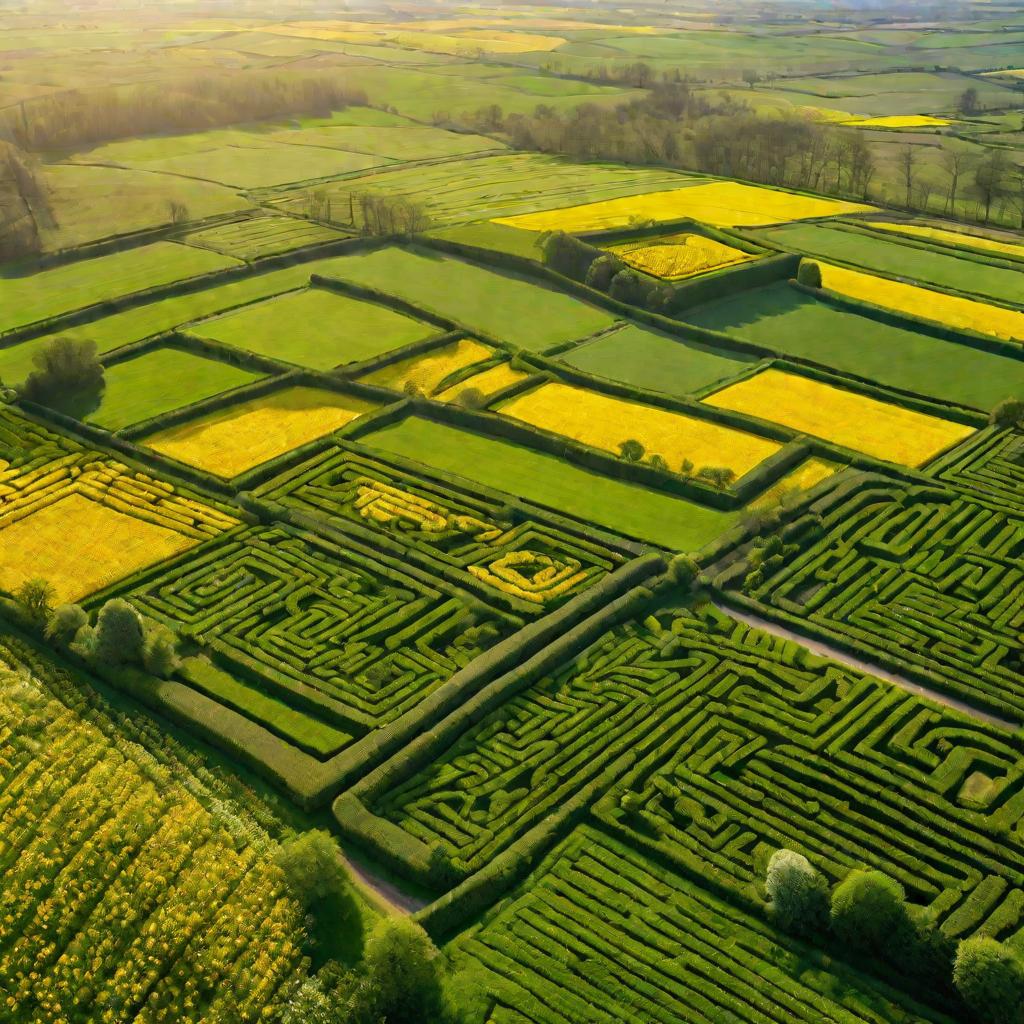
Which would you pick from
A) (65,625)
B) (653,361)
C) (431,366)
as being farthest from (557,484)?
(65,625)

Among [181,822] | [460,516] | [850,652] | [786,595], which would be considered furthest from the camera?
[460,516]

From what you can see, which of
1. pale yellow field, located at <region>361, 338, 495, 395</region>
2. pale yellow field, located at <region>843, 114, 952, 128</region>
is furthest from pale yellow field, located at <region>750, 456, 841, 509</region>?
pale yellow field, located at <region>843, 114, 952, 128</region>

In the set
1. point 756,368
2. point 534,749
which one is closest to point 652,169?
point 756,368

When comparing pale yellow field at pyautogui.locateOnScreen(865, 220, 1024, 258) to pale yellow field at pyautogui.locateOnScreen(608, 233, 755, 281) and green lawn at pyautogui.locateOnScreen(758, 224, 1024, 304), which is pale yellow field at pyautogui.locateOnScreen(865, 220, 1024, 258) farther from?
pale yellow field at pyautogui.locateOnScreen(608, 233, 755, 281)

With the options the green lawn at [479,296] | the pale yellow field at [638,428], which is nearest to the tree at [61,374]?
the green lawn at [479,296]

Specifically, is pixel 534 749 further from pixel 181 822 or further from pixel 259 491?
pixel 259 491

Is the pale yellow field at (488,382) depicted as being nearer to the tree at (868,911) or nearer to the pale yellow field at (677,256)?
the pale yellow field at (677,256)

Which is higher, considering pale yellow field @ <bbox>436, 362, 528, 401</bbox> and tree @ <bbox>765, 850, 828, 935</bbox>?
pale yellow field @ <bbox>436, 362, 528, 401</bbox>
